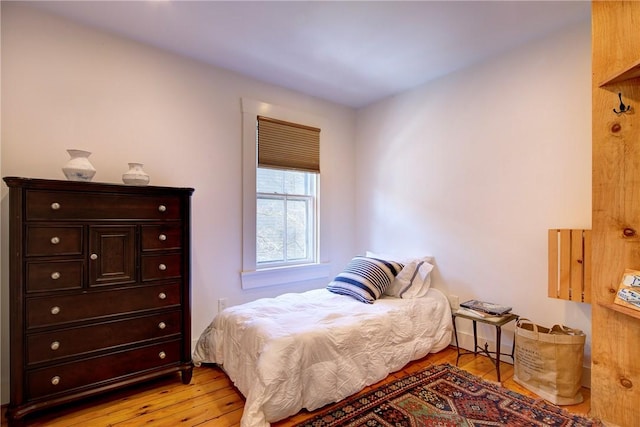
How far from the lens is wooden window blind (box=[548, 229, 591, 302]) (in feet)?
6.64

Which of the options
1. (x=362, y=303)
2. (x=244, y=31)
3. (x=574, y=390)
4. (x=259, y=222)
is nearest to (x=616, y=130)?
(x=574, y=390)

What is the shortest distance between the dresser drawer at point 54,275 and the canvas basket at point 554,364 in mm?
2901

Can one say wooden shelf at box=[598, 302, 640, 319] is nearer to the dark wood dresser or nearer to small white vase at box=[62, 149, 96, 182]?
the dark wood dresser

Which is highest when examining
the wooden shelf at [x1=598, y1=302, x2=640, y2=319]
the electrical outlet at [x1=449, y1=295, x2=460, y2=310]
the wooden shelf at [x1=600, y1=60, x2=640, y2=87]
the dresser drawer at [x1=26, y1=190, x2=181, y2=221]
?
the wooden shelf at [x1=600, y1=60, x2=640, y2=87]

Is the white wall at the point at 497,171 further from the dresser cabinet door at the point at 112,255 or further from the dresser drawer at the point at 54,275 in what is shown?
the dresser drawer at the point at 54,275

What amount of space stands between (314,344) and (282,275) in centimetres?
133

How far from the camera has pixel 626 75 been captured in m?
1.37

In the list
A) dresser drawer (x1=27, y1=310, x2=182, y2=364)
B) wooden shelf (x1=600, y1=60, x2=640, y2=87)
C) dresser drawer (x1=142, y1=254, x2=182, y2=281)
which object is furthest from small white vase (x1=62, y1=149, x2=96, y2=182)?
wooden shelf (x1=600, y1=60, x2=640, y2=87)

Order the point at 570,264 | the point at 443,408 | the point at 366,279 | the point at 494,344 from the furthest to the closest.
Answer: the point at 366,279, the point at 494,344, the point at 570,264, the point at 443,408

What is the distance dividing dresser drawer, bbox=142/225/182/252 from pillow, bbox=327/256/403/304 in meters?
1.42

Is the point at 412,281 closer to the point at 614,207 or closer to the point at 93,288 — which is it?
the point at 614,207

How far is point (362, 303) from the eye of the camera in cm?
260

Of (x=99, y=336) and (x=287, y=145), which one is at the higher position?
(x=287, y=145)

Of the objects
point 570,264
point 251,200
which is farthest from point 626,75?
point 251,200
